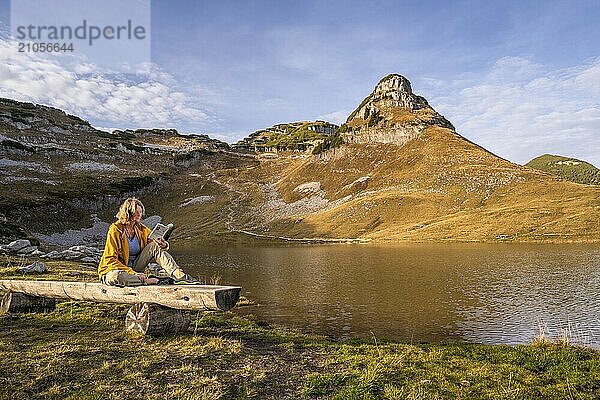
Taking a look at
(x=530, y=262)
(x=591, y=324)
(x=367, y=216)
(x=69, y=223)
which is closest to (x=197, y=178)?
(x=69, y=223)

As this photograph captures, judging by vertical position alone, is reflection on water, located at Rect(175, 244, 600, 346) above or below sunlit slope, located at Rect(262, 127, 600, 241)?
below

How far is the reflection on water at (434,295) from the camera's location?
60.4 ft

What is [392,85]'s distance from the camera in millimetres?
161750

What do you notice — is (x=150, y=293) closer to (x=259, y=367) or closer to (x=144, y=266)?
(x=144, y=266)

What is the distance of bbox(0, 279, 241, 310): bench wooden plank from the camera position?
10.9m

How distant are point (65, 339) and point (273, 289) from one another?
18297 millimetres

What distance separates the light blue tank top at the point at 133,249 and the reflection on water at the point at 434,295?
851 cm

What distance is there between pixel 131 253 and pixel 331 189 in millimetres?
108318

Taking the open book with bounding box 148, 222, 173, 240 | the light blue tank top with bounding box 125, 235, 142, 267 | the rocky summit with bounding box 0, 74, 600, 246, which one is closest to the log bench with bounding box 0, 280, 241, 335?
the light blue tank top with bounding box 125, 235, 142, 267

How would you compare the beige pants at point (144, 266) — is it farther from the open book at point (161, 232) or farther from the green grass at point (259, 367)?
the green grass at point (259, 367)

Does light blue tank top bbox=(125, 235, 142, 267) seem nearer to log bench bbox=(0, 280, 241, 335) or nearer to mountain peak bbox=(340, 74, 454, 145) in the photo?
log bench bbox=(0, 280, 241, 335)

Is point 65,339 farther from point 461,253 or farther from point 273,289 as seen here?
point 461,253

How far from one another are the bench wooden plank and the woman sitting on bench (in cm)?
32

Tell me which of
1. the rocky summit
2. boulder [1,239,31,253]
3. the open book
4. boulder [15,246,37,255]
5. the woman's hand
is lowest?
→ boulder [15,246,37,255]
